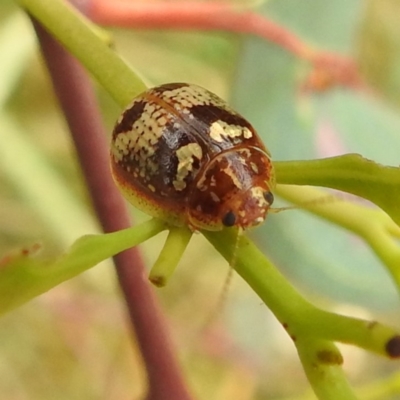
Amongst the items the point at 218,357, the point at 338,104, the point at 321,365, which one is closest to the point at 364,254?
the point at 338,104

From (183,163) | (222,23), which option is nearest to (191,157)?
(183,163)

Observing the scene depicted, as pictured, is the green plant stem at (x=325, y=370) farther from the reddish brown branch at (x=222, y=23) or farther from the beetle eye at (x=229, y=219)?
the reddish brown branch at (x=222, y=23)

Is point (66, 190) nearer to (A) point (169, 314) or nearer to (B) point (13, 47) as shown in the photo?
(B) point (13, 47)

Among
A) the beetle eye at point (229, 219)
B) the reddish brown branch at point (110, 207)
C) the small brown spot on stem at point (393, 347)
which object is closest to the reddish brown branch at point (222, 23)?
the reddish brown branch at point (110, 207)

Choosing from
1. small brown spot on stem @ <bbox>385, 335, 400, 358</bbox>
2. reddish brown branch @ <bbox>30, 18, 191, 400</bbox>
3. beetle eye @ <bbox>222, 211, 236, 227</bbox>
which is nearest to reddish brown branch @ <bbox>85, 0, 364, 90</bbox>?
reddish brown branch @ <bbox>30, 18, 191, 400</bbox>

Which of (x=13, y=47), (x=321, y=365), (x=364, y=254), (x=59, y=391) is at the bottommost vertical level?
(x=321, y=365)

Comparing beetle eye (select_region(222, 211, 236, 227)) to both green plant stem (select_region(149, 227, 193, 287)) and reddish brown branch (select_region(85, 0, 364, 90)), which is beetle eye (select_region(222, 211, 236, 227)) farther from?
reddish brown branch (select_region(85, 0, 364, 90))
